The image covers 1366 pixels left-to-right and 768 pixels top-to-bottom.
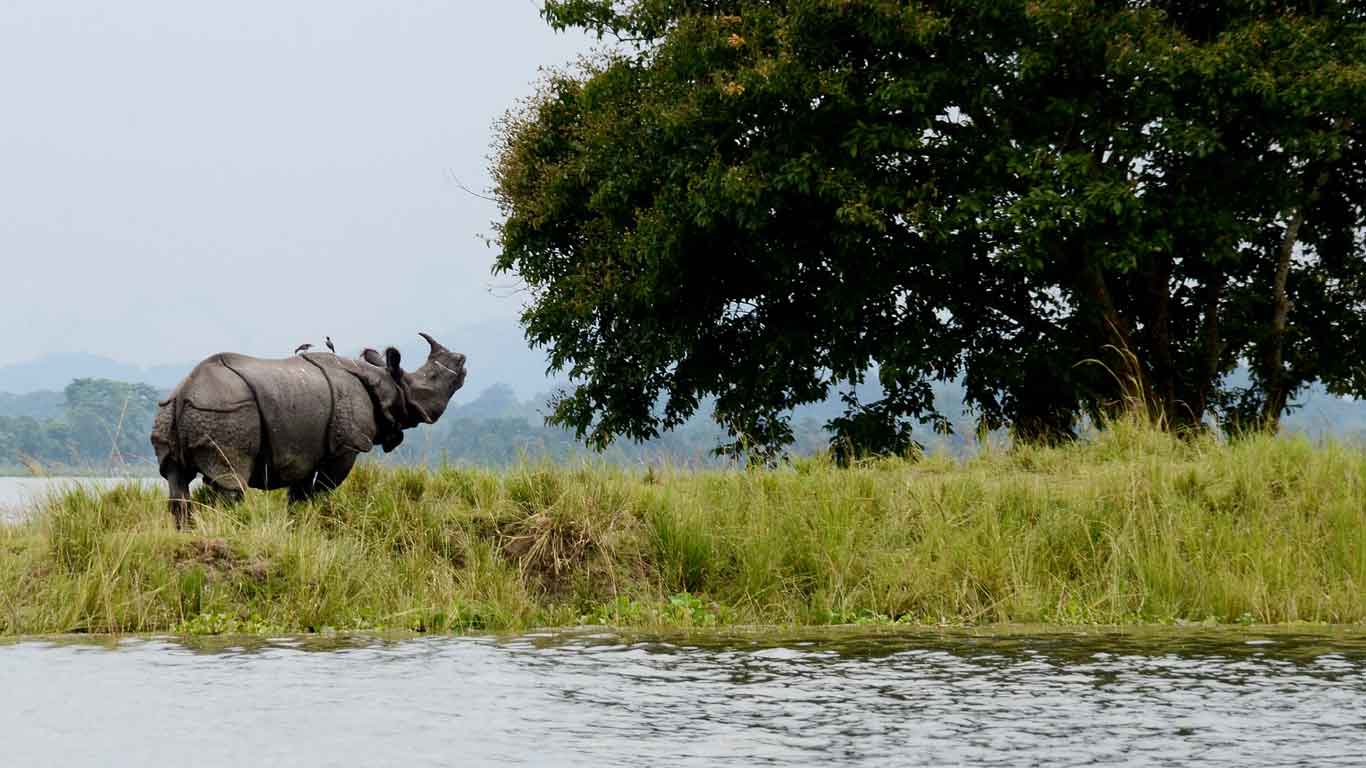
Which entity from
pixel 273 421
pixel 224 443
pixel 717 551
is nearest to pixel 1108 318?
pixel 717 551

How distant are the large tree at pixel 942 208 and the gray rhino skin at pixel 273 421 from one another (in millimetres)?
7885

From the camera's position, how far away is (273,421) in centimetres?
1152

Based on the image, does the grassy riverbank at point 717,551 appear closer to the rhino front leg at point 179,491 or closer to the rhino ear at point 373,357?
the rhino front leg at point 179,491

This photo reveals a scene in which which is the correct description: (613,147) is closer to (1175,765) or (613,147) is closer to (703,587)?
(703,587)

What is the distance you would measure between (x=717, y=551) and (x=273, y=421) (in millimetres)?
3411

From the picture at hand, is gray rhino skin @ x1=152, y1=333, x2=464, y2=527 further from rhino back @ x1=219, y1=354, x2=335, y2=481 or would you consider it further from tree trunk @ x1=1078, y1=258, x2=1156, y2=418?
tree trunk @ x1=1078, y1=258, x2=1156, y2=418

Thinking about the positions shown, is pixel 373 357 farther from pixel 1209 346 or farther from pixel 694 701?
pixel 1209 346

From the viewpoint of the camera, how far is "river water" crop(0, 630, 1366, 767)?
6281mm

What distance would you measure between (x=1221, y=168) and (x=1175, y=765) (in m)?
15.7

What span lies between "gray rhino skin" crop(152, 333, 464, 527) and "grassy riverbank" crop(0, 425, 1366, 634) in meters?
0.28

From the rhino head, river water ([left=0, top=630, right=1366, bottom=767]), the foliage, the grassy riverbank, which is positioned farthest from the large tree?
the foliage

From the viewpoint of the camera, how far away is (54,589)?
10.5 metres

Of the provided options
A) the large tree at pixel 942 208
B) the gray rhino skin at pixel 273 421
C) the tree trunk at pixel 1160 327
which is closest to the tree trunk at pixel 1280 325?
the large tree at pixel 942 208

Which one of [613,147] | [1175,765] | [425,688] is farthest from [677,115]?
[1175,765]
